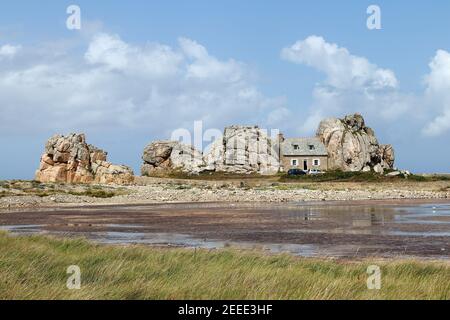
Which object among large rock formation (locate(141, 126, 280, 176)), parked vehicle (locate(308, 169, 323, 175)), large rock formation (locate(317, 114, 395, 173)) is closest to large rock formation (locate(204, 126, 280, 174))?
large rock formation (locate(141, 126, 280, 176))

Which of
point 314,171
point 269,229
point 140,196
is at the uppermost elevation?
point 314,171

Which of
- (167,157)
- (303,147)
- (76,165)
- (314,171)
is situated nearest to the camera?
(76,165)

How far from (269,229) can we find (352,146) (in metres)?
85.2

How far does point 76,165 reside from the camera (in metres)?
89.5

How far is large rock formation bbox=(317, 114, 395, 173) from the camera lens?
370ft

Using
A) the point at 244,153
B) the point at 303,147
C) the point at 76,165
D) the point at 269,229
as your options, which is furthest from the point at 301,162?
the point at 269,229

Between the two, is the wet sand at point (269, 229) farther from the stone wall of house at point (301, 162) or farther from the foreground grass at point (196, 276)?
the stone wall of house at point (301, 162)

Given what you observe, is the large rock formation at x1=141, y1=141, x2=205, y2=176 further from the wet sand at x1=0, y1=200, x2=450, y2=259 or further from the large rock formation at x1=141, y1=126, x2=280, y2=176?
the wet sand at x1=0, y1=200, x2=450, y2=259

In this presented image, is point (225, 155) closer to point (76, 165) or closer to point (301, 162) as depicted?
point (301, 162)

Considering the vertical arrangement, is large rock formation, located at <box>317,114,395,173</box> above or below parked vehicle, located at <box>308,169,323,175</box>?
above

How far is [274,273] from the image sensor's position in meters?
14.2

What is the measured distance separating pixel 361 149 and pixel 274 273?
337ft

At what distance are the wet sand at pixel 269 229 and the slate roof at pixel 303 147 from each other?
70184 millimetres
